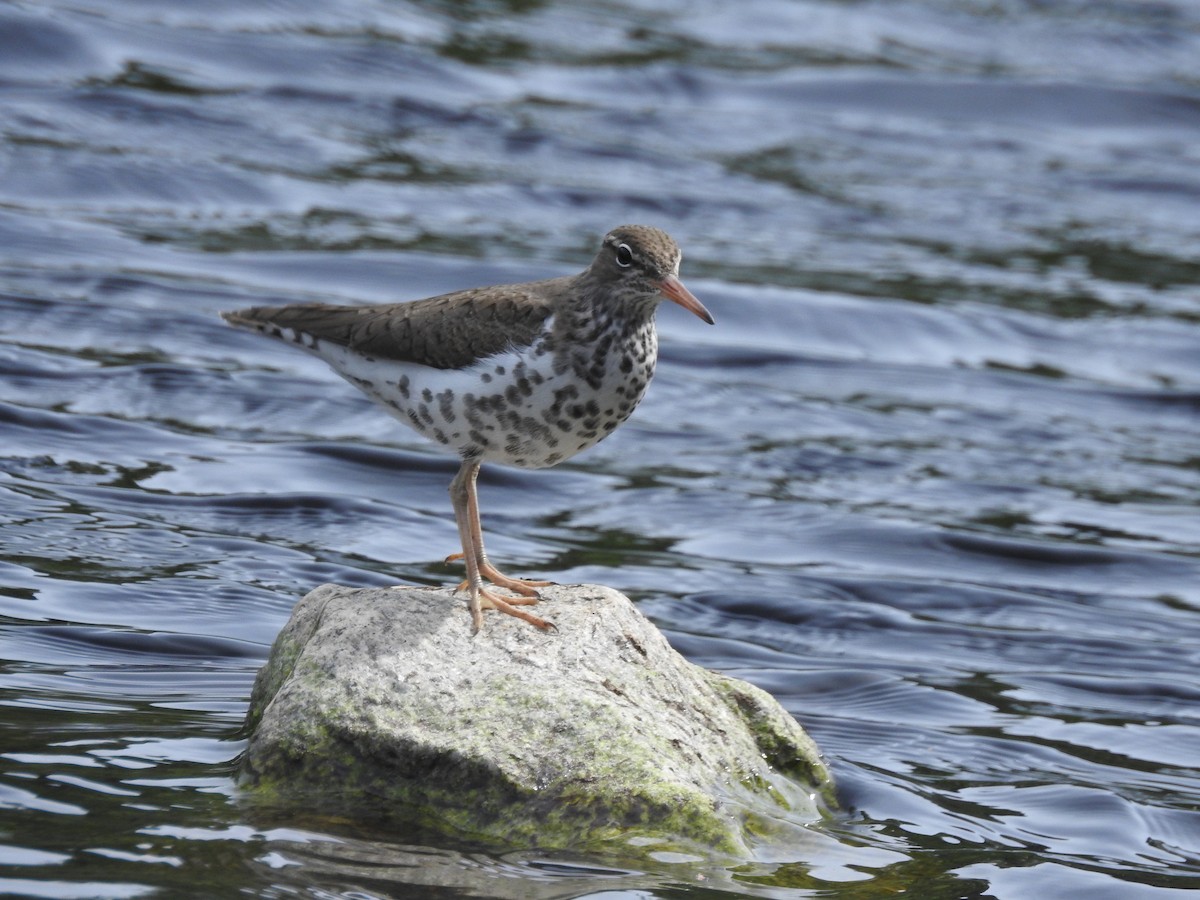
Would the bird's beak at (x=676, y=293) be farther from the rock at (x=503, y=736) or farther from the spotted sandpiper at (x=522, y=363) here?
the rock at (x=503, y=736)

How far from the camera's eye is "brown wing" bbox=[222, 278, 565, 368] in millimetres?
8164

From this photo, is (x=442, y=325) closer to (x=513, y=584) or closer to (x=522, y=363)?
(x=522, y=363)

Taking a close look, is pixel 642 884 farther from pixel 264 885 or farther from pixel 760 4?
pixel 760 4

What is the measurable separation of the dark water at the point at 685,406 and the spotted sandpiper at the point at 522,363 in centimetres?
177

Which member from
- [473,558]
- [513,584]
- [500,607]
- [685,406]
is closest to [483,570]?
[513,584]

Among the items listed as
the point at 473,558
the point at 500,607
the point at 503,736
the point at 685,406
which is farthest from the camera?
the point at 685,406

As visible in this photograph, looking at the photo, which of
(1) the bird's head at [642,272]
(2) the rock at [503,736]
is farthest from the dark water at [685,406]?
(1) the bird's head at [642,272]

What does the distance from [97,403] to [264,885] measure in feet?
27.0

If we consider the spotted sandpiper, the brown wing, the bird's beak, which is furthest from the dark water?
the bird's beak

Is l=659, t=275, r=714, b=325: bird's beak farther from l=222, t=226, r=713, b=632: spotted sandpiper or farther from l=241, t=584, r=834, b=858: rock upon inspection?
l=241, t=584, r=834, b=858: rock

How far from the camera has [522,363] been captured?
26.1 ft

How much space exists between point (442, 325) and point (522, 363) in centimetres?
62

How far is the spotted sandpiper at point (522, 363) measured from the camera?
7910 mm

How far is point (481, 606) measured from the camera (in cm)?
792
